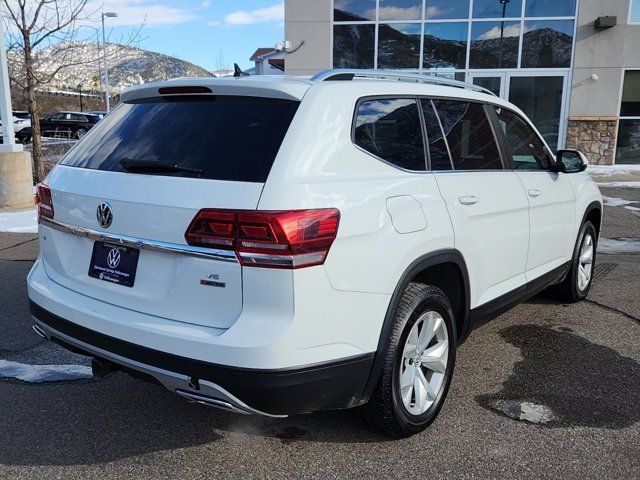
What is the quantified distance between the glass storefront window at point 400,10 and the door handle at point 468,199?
13.7 meters

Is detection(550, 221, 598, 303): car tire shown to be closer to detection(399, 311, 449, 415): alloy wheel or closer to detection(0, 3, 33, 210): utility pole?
detection(399, 311, 449, 415): alloy wheel

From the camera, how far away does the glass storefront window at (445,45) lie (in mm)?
15672

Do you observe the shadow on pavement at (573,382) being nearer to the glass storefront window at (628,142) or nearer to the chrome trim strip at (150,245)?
the chrome trim strip at (150,245)

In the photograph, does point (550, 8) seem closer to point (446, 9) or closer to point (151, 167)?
point (446, 9)

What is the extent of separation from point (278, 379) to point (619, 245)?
6684 mm

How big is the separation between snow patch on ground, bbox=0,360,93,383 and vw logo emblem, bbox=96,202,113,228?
58.5 inches

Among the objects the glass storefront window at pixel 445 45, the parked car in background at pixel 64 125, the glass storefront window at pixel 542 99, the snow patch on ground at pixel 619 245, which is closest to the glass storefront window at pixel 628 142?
the glass storefront window at pixel 542 99

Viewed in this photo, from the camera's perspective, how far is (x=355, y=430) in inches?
123

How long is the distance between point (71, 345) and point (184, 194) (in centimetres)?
103

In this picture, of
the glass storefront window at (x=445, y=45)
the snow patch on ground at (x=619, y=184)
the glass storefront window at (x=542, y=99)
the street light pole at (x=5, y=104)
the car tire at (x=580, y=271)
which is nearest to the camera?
the car tire at (x=580, y=271)

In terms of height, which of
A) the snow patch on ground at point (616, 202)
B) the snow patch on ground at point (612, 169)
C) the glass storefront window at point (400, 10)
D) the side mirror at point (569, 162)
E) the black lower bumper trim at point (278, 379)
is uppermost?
the glass storefront window at point (400, 10)

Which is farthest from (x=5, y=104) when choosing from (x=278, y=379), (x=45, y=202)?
(x=278, y=379)

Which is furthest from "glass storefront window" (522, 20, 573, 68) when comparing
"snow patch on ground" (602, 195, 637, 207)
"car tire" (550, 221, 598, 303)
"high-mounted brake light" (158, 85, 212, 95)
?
"high-mounted brake light" (158, 85, 212, 95)

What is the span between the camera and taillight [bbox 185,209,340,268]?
90.6 inches
